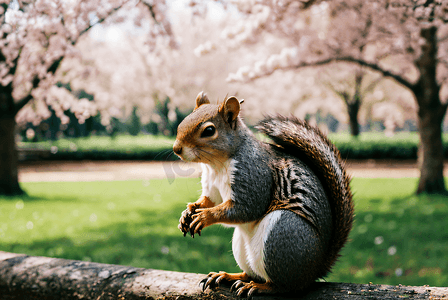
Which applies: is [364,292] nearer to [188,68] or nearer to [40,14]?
[40,14]

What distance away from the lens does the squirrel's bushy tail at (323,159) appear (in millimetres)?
1290

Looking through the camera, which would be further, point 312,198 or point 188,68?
point 188,68

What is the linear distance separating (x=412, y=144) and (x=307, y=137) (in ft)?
45.1

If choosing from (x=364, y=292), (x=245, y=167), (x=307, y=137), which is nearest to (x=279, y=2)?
(x=307, y=137)

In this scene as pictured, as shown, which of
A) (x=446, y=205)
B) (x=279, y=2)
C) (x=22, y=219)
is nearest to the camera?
(x=279, y=2)

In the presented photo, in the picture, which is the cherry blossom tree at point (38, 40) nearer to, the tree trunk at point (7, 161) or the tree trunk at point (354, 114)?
the tree trunk at point (7, 161)

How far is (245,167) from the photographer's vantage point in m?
1.19

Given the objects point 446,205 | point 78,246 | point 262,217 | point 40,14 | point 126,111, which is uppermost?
point 40,14

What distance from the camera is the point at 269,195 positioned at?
4.07 feet

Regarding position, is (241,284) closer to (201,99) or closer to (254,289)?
(254,289)

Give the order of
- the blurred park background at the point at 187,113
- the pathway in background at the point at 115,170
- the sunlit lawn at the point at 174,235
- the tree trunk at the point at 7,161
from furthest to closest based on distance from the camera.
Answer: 1. the pathway in background at the point at 115,170
2. the tree trunk at the point at 7,161
3. the sunlit lawn at the point at 174,235
4. the blurred park background at the point at 187,113

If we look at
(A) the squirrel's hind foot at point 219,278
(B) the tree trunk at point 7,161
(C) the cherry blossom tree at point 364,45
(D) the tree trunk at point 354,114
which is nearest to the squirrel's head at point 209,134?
(A) the squirrel's hind foot at point 219,278

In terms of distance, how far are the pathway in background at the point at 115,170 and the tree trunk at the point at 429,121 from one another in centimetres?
328

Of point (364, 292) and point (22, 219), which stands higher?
point (364, 292)
